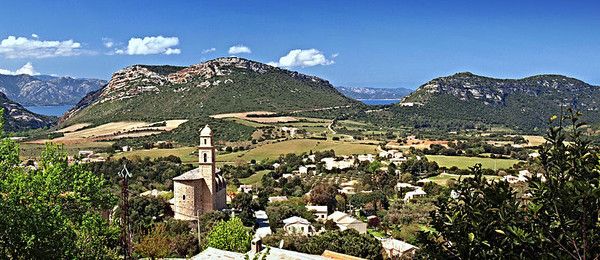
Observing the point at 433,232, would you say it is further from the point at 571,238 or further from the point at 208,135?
the point at 208,135

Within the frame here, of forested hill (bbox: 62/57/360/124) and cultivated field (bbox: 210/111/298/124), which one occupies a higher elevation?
forested hill (bbox: 62/57/360/124)

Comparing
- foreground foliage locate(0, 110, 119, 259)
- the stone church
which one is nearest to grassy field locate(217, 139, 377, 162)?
the stone church

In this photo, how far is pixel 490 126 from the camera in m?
149

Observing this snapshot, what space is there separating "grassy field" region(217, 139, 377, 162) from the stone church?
130ft

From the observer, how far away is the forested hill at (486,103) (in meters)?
154

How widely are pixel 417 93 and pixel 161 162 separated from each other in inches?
4992

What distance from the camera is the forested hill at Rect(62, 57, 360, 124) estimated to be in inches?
5408

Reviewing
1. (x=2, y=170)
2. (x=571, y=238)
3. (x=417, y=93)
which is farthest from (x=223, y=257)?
(x=417, y=93)

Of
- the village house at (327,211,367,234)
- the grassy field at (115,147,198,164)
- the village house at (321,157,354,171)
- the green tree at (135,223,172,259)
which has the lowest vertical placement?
the village house at (327,211,367,234)

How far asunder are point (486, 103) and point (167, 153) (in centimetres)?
12773

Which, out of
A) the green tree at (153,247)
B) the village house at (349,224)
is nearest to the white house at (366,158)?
the village house at (349,224)

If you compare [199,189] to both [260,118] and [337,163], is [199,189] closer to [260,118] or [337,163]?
[337,163]

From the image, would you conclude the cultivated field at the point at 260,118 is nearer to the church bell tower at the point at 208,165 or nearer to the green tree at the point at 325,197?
the green tree at the point at 325,197

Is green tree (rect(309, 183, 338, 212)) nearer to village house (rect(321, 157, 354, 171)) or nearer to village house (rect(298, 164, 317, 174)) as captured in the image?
village house (rect(298, 164, 317, 174))
